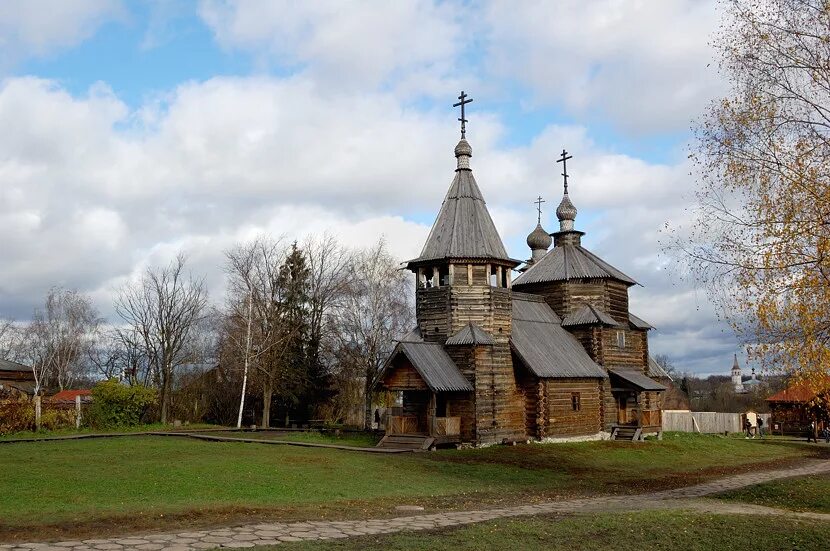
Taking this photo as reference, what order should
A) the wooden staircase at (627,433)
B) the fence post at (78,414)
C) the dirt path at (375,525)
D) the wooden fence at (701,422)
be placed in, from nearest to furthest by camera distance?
the dirt path at (375,525)
the wooden staircase at (627,433)
the fence post at (78,414)
the wooden fence at (701,422)

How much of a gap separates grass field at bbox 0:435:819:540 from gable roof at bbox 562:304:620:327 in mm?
6661

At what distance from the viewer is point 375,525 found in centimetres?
1211

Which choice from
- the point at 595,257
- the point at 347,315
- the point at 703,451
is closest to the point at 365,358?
the point at 347,315

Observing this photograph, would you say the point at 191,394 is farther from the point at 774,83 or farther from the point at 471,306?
the point at 774,83

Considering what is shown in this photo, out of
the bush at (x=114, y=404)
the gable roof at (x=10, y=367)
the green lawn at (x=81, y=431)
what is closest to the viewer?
the green lawn at (x=81, y=431)

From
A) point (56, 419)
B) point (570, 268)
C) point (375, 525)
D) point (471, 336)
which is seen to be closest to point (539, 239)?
point (570, 268)

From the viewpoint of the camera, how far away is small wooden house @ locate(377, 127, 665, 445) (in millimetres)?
28969

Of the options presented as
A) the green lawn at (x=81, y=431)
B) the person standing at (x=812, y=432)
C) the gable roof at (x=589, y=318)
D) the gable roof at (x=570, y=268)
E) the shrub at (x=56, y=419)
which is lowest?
the person standing at (x=812, y=432)

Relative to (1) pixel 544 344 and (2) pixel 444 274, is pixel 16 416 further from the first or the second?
(1) pixel 544 344

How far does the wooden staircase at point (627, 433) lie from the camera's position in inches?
1357

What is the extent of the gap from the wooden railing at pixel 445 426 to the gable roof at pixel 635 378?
10.9 meters

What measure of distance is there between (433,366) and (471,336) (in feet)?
6.87

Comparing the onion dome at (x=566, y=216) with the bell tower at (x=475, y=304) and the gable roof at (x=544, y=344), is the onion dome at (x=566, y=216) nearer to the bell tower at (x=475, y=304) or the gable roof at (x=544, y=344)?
the gable roof at (x=544, y=344)

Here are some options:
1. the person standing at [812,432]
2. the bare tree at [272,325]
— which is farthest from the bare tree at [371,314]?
the person standing at [812,432]
